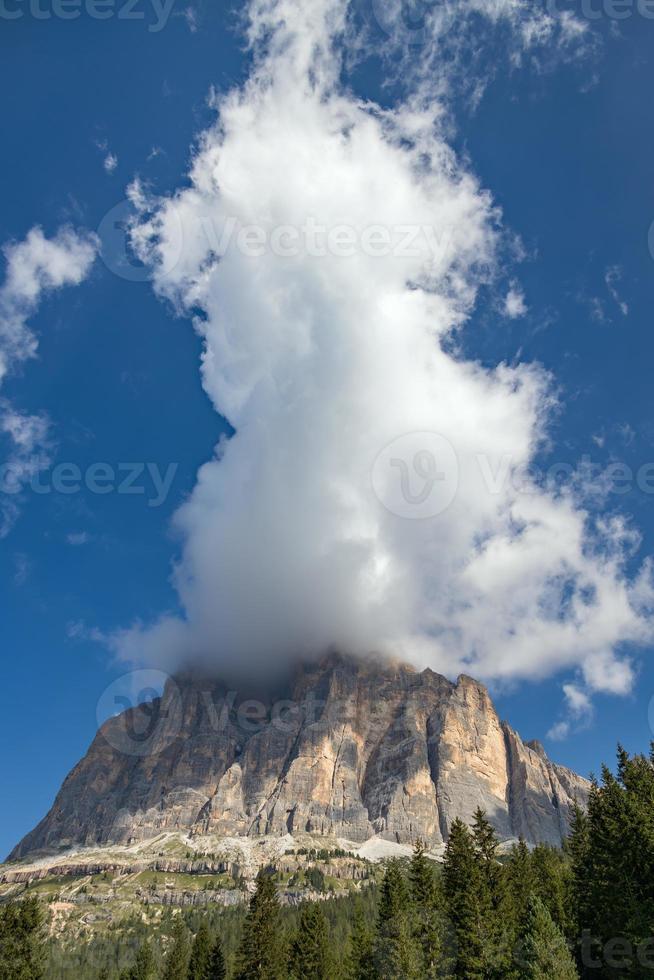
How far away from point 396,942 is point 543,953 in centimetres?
1253

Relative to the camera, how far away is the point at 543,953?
5028cm

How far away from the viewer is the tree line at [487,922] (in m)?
51.0

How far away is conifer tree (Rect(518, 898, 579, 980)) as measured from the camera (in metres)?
49.3

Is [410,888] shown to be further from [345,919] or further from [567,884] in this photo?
[345,919]

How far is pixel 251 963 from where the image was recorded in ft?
209

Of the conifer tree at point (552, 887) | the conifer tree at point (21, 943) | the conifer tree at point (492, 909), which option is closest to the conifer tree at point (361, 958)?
the conifer tree at point (492, 909)

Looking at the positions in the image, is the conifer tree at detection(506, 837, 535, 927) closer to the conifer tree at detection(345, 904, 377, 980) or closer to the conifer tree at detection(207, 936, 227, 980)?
the conifer tree at detection(345, 904, 377, 980)

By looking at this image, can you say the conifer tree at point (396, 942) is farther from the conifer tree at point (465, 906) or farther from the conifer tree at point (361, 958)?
the conifer tree at point (361, 958)

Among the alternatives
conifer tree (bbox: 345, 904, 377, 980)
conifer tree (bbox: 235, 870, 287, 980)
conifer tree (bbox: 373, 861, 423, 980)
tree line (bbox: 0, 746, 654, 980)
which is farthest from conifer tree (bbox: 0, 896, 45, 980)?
conifer tree (bbox: 373, 861, 423, 980)

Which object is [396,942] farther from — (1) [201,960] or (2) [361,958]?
(1) [201,960]

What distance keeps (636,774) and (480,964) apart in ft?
73.4

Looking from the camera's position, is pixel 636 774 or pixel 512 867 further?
pixel 512 867

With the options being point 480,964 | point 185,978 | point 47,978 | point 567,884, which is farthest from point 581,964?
point 47,978

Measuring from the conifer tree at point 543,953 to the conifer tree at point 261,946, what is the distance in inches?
983
